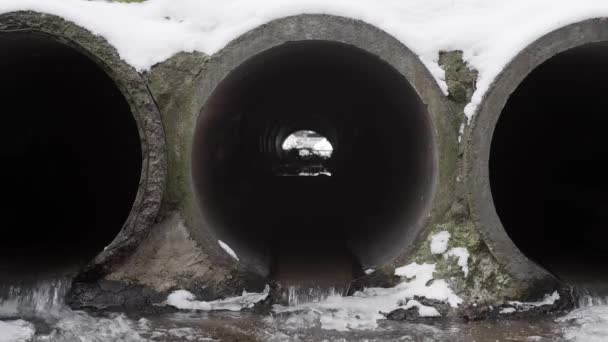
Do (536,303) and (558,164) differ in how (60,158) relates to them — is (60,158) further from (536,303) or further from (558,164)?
(558,164)

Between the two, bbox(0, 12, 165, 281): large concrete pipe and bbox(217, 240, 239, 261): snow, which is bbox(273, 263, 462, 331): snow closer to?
bbox(217, 240, 239, 261): snow

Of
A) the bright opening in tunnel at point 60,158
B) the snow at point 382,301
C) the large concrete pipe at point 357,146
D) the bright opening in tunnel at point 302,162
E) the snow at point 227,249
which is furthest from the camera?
the bright opening in tunnel at point 302,162

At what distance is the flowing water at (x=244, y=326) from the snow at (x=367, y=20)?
1.41m

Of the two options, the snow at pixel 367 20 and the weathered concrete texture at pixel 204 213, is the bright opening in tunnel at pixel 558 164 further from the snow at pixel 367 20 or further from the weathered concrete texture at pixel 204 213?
the weathered concrete texture at pixel 204 213

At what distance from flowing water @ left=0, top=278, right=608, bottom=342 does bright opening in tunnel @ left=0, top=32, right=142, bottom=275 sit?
0.64 m

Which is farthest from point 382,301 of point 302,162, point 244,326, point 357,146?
point 302,162

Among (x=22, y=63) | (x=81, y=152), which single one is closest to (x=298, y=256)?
(x=22, y=63)

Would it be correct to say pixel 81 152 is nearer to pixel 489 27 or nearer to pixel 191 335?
pixel 191 335

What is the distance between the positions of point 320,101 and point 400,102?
434 centimetres

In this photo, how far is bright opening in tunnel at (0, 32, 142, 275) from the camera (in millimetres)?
4812

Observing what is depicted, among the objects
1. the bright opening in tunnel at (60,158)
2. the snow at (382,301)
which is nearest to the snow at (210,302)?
the snow at (382,301)

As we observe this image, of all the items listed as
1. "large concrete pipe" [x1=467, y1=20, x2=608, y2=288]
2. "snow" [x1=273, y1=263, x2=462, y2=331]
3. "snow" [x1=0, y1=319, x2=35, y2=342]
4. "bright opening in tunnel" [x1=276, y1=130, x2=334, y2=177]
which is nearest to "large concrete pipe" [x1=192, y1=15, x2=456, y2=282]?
"snow" [x1=273, y1=263, x2=462, y2=331]

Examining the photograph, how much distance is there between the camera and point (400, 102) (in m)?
4.67

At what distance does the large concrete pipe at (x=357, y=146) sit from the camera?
152 inches
